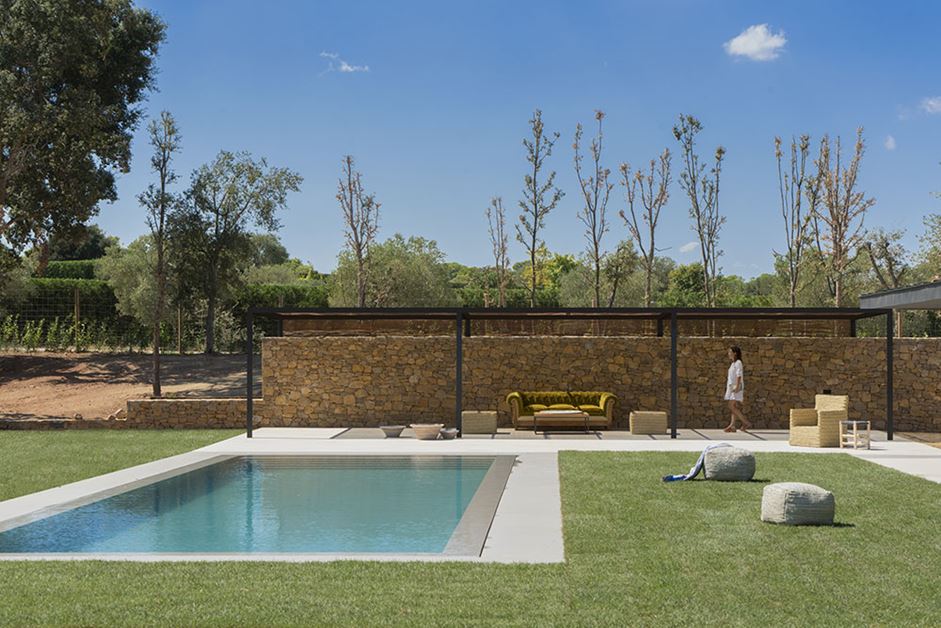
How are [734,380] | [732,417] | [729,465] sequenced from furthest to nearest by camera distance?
[732,417], [734,380], [729,465]

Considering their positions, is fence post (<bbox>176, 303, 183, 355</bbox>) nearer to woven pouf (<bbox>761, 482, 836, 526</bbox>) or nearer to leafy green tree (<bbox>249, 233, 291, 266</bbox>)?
woven pouf (<bbox>761, 482, 836, 526</bbox>)

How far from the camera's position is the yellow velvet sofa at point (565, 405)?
17.1 meters

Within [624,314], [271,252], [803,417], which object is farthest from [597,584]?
[271,252]

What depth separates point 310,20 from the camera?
2014cm

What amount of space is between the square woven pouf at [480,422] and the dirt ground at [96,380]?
8.04 metres

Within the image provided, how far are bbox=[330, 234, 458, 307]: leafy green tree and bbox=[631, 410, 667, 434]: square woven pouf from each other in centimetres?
1802

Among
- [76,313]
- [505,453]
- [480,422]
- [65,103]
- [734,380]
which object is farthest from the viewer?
[76,313]

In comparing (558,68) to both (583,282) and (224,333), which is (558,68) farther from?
(583,282)

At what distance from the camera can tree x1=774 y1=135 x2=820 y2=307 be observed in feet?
100

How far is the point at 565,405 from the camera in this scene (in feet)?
57.4

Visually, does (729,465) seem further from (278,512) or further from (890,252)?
(890,252)

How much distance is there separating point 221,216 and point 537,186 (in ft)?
35.5

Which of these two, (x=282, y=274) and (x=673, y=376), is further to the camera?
(x=282, y=274)

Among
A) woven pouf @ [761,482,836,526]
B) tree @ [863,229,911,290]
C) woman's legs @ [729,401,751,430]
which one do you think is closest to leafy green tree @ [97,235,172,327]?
woman's legs @ [729,401,751,430]
